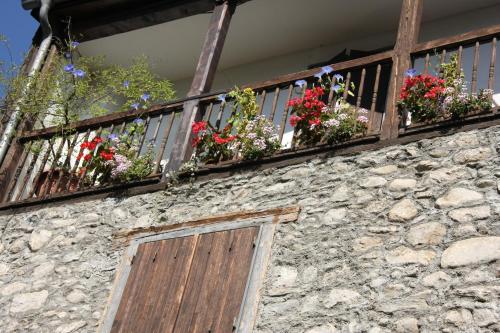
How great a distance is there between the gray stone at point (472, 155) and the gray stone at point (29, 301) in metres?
3.43

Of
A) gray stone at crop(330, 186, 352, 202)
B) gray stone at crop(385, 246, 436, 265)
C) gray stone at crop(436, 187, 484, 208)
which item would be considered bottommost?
gray stone at crop(385, 246, 436, 265)

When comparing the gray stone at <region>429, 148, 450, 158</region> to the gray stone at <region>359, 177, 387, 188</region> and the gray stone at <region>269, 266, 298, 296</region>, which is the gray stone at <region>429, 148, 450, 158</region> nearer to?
the gray stone at <region>359, 177, 387, 188</region>

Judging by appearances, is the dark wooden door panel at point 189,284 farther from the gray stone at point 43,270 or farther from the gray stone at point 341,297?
the gray stone at point 43,270

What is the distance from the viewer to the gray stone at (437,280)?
480 centimetres

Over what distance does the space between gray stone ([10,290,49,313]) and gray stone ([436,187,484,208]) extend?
328 centimetres

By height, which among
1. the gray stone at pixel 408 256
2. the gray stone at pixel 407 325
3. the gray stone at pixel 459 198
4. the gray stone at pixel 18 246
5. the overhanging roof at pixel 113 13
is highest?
the overhanging roof at pixel 113 13

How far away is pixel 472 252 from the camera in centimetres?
486

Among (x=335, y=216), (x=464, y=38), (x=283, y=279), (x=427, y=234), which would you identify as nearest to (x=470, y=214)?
(x=427, y=234)

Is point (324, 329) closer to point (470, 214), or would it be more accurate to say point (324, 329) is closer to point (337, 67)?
point (470, 214)

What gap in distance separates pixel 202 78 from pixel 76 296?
236cm

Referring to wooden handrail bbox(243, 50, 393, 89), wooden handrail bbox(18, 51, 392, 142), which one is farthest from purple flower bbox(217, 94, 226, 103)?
wooden handrail bbox(243, 50, 393, 89)

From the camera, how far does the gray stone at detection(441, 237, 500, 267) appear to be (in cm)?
479

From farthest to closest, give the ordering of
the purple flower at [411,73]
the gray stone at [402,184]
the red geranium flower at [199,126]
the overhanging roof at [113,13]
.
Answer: the overhanging roof at [113,13] → the red geranium flower at [199,126] → the purple flower at [411,73] → the gray stone at [402,184]

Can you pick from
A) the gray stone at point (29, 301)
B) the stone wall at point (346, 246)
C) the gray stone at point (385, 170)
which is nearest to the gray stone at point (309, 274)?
the stone wall at point (346, 246)
